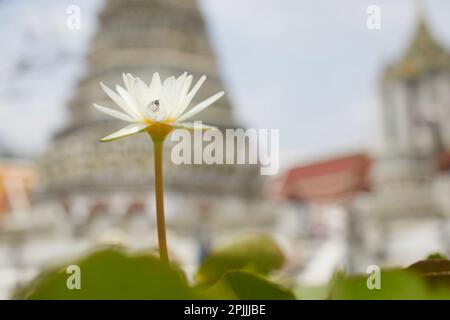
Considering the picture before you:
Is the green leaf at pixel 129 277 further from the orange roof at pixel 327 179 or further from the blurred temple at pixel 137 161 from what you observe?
the orange roof at pixel 327 179

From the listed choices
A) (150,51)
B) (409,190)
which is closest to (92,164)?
(150,51)

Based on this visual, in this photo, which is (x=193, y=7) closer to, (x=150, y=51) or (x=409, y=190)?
(x=150, y=51)

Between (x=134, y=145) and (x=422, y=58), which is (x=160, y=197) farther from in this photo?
(x=422, y=58)

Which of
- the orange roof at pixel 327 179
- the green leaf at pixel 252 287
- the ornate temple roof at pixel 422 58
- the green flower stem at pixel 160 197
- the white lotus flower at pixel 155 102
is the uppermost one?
the ornate temple roof at pixel 422 58

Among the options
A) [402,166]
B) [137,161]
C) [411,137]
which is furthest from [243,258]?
[411,137]

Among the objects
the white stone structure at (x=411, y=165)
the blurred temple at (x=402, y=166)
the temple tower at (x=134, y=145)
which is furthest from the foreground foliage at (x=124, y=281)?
the temple tower at (x=134, y=145)
